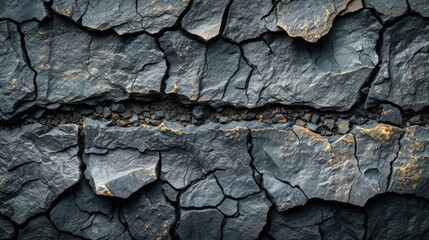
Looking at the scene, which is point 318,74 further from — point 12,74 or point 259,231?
point 12,74

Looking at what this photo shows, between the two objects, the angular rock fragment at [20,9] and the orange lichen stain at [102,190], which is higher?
the angular rock fragment at [20,9]

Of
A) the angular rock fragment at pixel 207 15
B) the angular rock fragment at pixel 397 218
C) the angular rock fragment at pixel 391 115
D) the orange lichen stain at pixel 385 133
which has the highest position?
the angular rock fragment at pixel 207 15

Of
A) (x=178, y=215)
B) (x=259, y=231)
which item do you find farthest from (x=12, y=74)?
(x=259, y=231)

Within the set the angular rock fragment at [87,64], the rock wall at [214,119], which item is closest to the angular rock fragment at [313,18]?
the rock wall at [214,119]

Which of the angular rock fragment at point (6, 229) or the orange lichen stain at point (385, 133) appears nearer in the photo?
the orange lichen stain at point (385, 133)

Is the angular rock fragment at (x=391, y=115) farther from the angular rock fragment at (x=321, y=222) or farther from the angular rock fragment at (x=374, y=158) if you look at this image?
the angular rock fragment at (x=321, y=222)

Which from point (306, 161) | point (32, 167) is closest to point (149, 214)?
point (32, 167)

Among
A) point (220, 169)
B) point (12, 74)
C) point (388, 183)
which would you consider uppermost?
point (12, 74)
